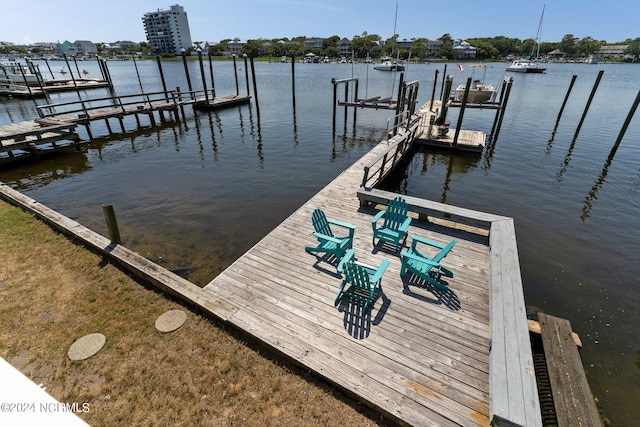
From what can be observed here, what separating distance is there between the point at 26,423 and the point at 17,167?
19135 mm

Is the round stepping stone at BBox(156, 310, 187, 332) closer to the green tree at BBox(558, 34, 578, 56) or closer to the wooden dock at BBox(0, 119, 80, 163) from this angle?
the wooden dock at BBox(0, 119, 80, 163)

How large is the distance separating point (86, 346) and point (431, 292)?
633 cm

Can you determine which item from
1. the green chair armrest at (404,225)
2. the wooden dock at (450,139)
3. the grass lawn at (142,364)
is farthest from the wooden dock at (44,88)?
the green chair armrest at (404,225)

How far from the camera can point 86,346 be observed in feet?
16.3

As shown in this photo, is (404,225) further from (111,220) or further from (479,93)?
(479,93)

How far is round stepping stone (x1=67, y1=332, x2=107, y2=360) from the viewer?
4830 mm

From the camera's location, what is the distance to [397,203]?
311 inches

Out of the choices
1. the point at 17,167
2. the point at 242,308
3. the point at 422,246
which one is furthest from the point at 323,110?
the point at 242,308

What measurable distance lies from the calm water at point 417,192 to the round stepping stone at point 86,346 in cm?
312

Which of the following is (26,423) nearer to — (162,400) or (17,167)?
(162,400)

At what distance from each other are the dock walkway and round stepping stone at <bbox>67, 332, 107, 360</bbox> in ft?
6.41

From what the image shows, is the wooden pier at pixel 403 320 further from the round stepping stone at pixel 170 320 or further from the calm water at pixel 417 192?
the calm water at pixel 417 192

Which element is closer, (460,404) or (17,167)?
(460,404)

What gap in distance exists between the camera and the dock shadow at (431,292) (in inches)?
230
